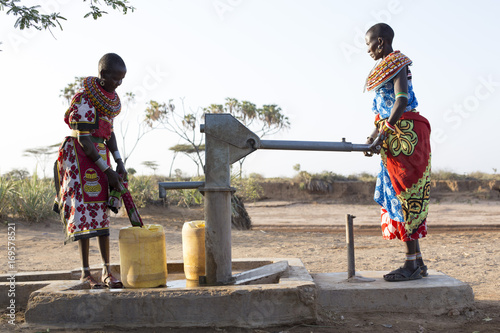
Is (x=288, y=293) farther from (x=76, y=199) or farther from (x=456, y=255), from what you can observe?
(x=456, y=255)

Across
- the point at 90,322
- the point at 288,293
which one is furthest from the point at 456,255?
the point at 90,322

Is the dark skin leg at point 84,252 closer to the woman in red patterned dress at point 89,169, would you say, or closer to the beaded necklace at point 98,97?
the woman in red patterned dress at point 89,169

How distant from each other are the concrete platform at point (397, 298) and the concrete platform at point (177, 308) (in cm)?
37

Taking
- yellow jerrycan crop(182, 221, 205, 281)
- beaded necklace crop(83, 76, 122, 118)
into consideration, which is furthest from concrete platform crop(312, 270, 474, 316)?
beaded necklace crop(83, 76, 122, 118)

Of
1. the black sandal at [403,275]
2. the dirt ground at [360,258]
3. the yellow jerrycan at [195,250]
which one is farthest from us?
the yellow jerrycan at [195,250]

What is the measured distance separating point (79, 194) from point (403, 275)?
2.39 m

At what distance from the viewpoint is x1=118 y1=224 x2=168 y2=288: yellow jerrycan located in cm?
298

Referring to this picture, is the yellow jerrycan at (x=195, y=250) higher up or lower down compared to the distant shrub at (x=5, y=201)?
lower down

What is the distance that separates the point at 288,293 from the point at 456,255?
3700 mm

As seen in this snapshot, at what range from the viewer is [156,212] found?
12.3 m

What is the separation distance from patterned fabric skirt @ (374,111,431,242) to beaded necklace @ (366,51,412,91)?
299 millimetres

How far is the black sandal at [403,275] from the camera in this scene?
3.21m

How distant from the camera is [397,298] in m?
3.01

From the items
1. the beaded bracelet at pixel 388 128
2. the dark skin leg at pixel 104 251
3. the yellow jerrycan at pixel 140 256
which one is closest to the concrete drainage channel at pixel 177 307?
the yellow jerrycan at pixel 140 256
